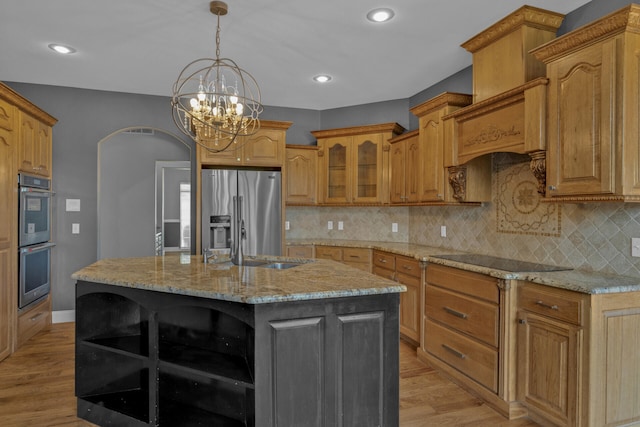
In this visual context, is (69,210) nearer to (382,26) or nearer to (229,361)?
(229,361)

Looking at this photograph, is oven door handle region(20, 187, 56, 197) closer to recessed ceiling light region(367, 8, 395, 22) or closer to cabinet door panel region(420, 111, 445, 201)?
recessed ceiling light region(367, 8, 395, 22)

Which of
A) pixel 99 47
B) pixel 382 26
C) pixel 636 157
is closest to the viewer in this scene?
pixel 636 157

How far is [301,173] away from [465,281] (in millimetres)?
2784

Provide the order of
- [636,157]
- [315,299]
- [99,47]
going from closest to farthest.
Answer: [315,299] < [636,157] < [99,47]

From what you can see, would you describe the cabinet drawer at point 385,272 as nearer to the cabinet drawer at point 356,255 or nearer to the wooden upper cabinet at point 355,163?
the cabinet drawer at point 356,255

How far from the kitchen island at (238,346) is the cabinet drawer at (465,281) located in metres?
0.96

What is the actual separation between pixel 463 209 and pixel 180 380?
2.96m

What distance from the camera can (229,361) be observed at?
7.19 feet

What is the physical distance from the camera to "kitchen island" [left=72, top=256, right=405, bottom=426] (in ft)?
6.17

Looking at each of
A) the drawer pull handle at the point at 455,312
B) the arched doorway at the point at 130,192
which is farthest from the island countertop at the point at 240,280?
the arched doorway at the point at 130,192

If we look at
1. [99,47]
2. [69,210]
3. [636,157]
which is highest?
[99,47]

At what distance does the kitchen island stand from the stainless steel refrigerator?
190cm

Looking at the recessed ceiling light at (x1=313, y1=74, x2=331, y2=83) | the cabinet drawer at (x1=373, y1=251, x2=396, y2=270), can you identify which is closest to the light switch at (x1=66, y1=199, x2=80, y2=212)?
the recessed ceiling light at (x1=313, y1=74, x2=331, y2=83)

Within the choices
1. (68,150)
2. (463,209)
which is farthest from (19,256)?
(463,209)
